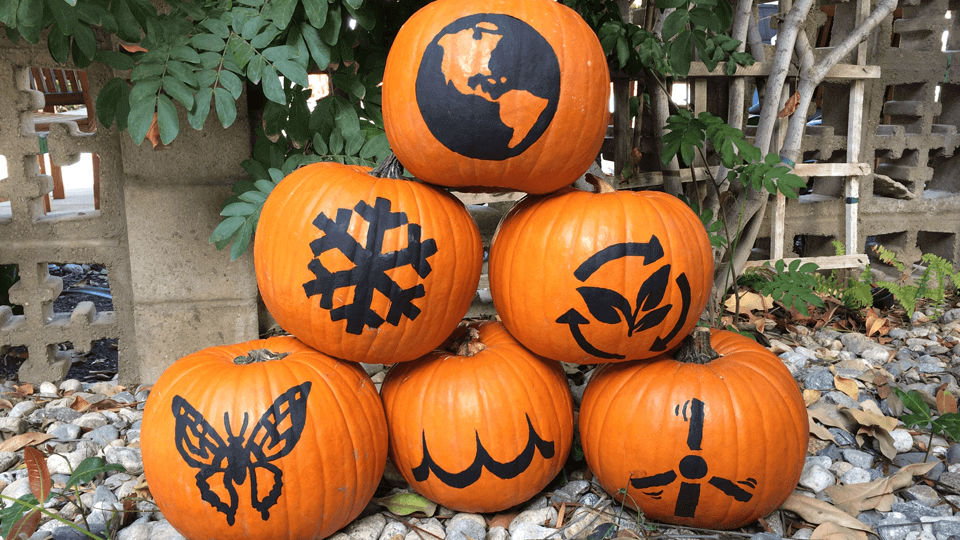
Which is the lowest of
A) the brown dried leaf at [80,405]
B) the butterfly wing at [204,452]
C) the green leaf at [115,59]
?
the brown dried leaf at [80,405]

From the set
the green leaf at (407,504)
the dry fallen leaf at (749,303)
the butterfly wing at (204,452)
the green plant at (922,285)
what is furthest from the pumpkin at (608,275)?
the green plant at (922,285)

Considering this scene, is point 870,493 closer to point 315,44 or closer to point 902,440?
point 902,440

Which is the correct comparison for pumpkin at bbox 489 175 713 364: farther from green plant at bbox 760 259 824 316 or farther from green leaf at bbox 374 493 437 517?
green plant at bbox 760 259 824 316

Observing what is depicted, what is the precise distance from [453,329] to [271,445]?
20.6 inches

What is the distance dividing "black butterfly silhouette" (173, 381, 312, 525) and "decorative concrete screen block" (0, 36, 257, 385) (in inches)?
40.6

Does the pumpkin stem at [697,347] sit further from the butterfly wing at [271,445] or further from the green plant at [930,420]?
the butterfly wing at [271,445]

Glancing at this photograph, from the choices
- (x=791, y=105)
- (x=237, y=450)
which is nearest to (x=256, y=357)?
(x=237, y=450)

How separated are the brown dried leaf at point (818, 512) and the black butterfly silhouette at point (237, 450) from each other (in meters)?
1.27

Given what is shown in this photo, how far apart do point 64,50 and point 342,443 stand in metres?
1.33

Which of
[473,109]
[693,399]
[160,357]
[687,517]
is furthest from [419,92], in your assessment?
[160,357]

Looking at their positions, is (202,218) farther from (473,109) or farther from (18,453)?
(473,109)

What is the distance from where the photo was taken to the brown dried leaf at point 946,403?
2.20 metres

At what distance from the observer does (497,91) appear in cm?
149

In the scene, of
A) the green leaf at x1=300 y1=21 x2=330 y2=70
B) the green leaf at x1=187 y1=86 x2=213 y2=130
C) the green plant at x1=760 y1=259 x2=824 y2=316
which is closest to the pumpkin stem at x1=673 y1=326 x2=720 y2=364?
Answer: the green plant at x1=760 y1=259 x2=824 y2=316
